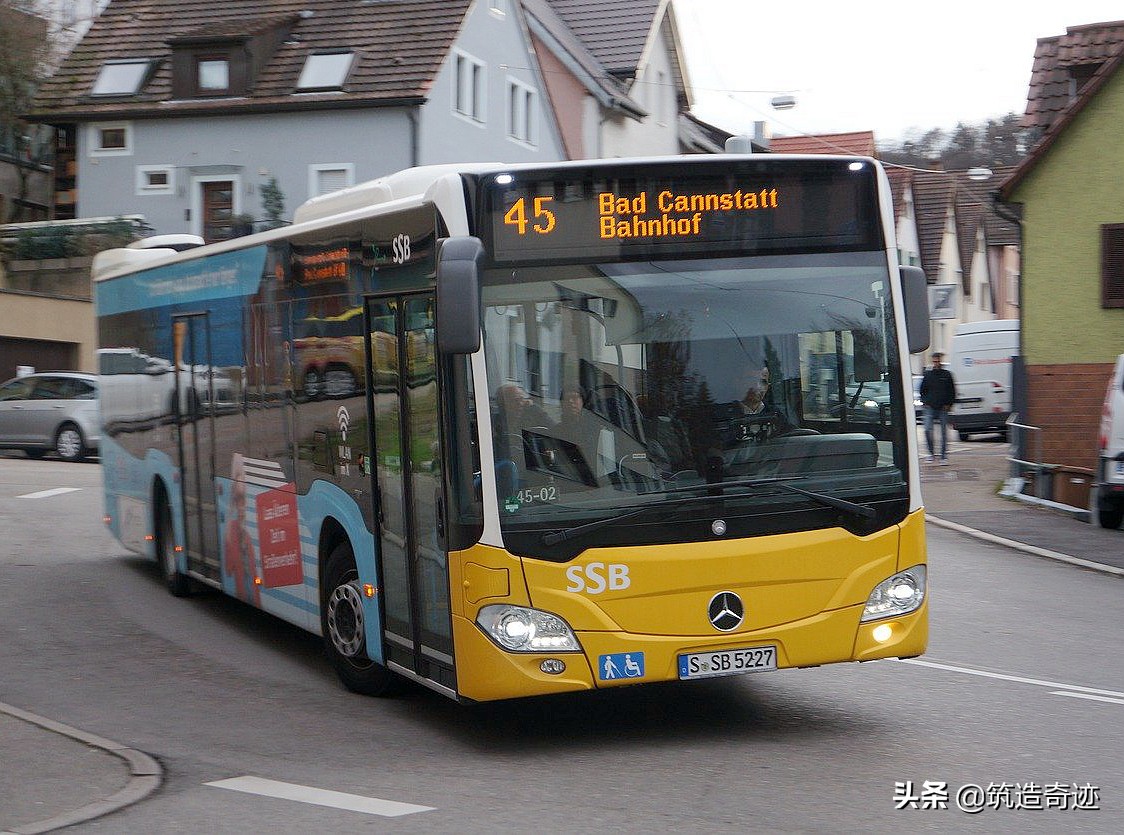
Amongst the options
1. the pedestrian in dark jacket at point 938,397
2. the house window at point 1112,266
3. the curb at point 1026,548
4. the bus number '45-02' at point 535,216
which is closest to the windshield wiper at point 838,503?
the bus number '45-02' at point 535,216

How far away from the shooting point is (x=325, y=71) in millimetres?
40812

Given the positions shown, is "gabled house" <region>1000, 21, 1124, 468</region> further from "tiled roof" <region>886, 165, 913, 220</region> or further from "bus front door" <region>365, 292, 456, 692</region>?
"tiled roof" <region>886, 165, 913, 220</region>

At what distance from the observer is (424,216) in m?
7.88

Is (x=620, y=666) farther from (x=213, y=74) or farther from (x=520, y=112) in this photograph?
(x=520, y=112)

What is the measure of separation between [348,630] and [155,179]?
1400 inches

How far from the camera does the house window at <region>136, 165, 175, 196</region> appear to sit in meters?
42.6

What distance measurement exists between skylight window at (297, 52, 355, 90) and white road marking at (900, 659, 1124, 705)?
32415mm

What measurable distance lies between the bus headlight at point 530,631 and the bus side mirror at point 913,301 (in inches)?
85.9

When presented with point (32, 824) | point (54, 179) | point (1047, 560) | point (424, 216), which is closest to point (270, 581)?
point (424, 216)

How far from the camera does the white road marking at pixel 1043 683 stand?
357 inches

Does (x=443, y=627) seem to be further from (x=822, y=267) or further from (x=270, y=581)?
(x=270, y=581)

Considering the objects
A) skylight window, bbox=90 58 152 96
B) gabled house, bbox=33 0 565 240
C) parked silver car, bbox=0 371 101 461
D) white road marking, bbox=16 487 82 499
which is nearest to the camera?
white road marking, bbox=16 487 82 499

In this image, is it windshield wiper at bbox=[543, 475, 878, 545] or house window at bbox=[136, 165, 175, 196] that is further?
house window at bbox=[136, 165, 175, 196]

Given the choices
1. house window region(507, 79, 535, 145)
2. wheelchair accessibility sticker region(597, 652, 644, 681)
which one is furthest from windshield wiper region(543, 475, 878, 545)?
house window region(507, 79, 535, 145)
